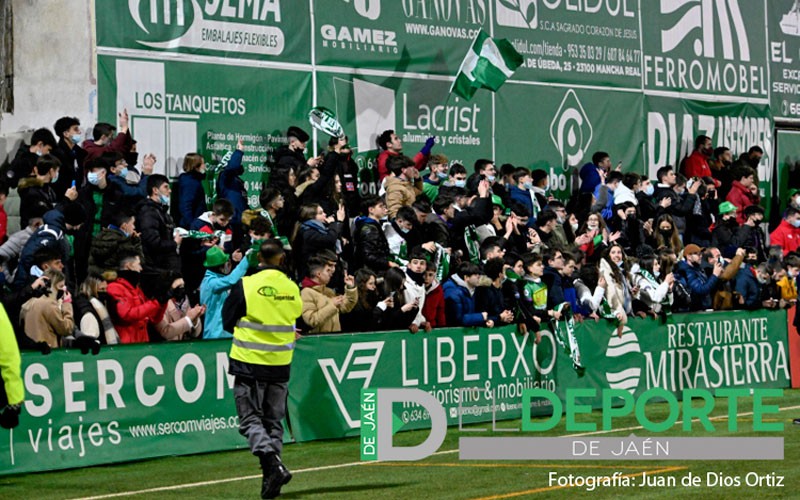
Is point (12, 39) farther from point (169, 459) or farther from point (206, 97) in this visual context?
point (169, 459)

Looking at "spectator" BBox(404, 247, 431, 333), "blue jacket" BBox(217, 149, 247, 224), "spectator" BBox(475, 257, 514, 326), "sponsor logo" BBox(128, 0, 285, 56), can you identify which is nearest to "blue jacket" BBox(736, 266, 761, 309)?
"spectator" BBox(475, 257, 514, 326)

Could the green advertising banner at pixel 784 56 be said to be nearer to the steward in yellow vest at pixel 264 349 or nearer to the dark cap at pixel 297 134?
the dark cap at pixel 297 134

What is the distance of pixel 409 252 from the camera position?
67.7ft

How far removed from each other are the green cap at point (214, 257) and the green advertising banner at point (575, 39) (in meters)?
10.3

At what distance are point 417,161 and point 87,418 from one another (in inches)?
368

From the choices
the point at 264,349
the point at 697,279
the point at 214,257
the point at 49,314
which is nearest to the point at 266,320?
the point at 264,349

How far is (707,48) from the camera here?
3172 centimetres

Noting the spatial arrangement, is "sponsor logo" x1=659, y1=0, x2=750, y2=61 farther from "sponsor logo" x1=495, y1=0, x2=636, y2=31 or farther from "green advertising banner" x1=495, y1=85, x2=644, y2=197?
"green advertising banner" x1=495, y1=85, x2=644, y2=197

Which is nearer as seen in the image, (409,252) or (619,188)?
(409,252)

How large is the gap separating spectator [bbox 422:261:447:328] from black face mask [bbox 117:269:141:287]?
13.4 feet

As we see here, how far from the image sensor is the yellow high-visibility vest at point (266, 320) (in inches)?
533

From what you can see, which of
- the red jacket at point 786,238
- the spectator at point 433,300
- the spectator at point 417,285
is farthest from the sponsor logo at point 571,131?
the spectator at point 417,285

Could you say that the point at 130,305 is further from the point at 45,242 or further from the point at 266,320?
the point at 266,320

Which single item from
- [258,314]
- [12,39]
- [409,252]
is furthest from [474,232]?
[258,314]
